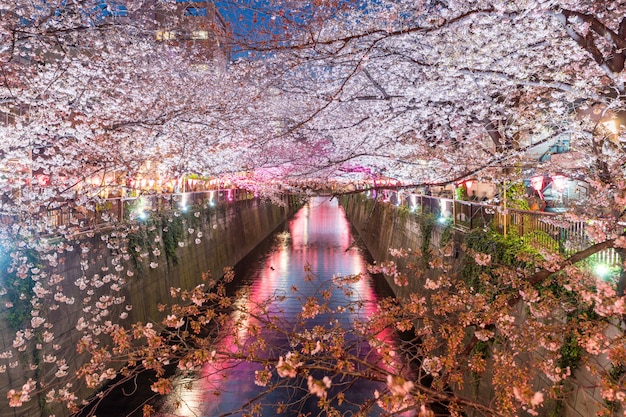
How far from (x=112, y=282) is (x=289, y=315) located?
5.49m

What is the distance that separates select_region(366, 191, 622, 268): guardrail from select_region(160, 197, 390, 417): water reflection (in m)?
2.94

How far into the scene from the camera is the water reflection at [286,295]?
8773 mm

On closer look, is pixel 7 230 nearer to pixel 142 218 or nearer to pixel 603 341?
pixel 142 218

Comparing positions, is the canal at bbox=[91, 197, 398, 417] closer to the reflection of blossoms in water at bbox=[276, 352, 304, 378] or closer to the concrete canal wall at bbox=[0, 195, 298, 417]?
the reflection of blossoms in water at bbox=[276, 352, 304, 378]

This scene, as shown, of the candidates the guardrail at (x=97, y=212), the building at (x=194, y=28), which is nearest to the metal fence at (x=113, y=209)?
the guardrail at (x=97, y=212)

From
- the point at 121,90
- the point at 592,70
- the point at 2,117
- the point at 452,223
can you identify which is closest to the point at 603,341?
the point at 592,70

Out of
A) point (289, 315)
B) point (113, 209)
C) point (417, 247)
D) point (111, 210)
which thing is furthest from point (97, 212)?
point (417, 247)

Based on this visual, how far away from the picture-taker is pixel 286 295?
1658 centimetres

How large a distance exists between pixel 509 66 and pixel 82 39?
8.36 metres

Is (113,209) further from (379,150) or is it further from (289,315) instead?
(379,150)

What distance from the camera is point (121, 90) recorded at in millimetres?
11000

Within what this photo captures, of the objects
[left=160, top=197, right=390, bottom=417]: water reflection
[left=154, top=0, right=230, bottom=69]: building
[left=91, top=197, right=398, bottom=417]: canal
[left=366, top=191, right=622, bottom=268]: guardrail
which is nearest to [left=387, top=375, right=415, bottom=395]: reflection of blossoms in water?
[left=91, top=197, right=398, bottom=417]: canal

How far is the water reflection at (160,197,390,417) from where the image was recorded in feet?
28.8

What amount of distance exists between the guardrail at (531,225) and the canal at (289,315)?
3.18 meters
